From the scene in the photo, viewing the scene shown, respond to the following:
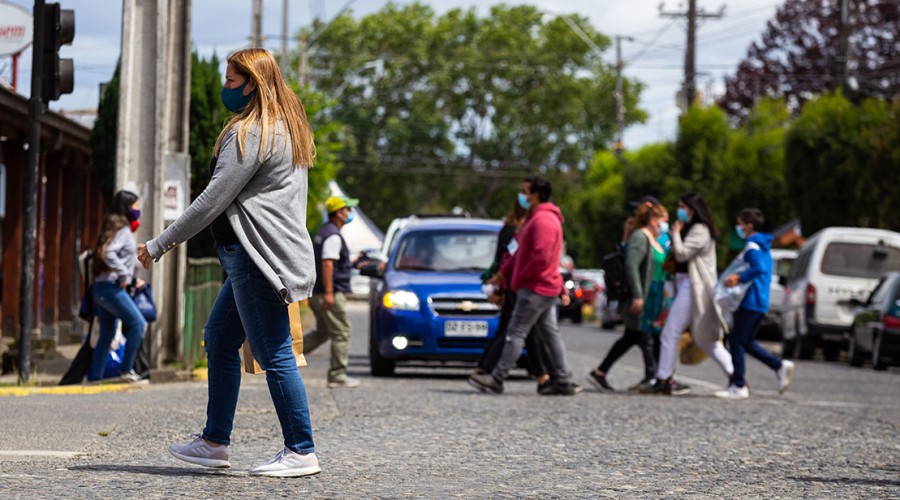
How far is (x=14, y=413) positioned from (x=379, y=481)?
373cm

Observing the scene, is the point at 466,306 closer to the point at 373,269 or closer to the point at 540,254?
the point at 373,269

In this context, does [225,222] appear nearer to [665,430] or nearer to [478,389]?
[665,430]

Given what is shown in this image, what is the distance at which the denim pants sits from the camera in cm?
1444

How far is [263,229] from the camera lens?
7.45 meters

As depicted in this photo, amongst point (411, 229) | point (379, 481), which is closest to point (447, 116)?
point (411, 229)

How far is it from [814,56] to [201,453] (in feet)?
169

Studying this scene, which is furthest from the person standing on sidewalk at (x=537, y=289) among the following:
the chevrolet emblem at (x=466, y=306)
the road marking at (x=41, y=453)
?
the road marking at (x=41, y=453)

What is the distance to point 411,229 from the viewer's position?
18.8 meters

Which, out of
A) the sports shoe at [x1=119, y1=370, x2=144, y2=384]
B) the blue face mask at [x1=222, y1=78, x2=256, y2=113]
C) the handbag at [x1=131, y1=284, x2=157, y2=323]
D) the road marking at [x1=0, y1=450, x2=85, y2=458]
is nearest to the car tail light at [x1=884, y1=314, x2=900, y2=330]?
the handbag at [x1=131, y1=284, x2=157, y2=323]

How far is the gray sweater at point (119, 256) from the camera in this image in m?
13.9

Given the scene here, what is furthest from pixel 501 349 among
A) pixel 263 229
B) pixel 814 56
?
pixel 814 56

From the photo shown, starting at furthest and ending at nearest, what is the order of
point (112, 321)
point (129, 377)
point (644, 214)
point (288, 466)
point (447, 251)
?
point (447, 251) → point (644, 214) → point (129, 377) → point (112, 321) → point (288, 466)

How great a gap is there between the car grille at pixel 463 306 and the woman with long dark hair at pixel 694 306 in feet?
7.66

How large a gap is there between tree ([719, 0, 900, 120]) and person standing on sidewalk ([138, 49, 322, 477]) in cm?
4739
